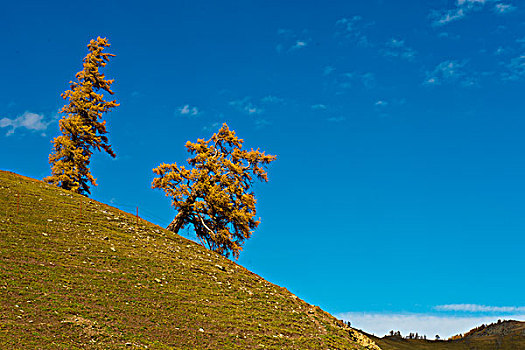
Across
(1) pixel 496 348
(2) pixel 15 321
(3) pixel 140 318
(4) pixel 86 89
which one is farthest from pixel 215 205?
(1) pixel 496 348

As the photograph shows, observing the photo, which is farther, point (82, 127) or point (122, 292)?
point (82, 127)

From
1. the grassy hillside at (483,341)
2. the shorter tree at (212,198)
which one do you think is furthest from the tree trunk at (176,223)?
the grassy hillside at (483,341)

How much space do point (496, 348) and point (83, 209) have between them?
44.8 m

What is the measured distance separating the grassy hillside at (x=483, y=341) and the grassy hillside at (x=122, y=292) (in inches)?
700

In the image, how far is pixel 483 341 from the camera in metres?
57.6

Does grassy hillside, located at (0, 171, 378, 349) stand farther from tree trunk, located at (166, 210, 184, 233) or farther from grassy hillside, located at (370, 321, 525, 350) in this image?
grassy hillside, located at (370, 321, 525, 350)

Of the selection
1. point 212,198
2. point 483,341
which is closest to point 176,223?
point 212,198

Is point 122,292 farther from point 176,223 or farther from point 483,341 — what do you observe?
point 483,341

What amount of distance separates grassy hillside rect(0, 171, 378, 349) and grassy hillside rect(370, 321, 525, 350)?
58.3 ft

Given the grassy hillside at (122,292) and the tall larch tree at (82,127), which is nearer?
the grassy hillside at (122,292)

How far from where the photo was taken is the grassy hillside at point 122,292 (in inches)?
1017

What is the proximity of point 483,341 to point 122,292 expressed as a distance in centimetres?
4461

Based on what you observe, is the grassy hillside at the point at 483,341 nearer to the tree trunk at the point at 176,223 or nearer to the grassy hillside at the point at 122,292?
the grassy hillside at the point at 122,292

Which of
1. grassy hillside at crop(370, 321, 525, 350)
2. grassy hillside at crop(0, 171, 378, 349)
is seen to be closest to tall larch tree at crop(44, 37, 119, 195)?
grassy hillside at crop(0, 171, 378, 349)
